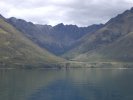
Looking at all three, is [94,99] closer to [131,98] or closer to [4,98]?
[131,98]

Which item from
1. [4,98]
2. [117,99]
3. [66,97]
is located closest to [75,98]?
[66,97]

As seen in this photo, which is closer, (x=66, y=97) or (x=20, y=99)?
(x=20, y=99)

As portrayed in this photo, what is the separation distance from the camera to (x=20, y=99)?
440 ft

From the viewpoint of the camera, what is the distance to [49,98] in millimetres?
141000

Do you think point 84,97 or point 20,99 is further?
point 84,97

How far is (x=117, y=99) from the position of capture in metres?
140

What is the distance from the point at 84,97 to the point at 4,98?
1372 inches

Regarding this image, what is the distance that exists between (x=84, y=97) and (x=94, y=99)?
7639 millimetres

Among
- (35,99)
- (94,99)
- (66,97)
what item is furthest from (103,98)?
(35,99)

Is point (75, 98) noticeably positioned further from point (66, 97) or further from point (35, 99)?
point (35, 99)

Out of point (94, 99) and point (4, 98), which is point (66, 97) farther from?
point (4, 98)

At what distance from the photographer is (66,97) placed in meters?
147

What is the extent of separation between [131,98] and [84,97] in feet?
67.5

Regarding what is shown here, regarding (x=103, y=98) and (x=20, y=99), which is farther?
(x=103, y=98)
